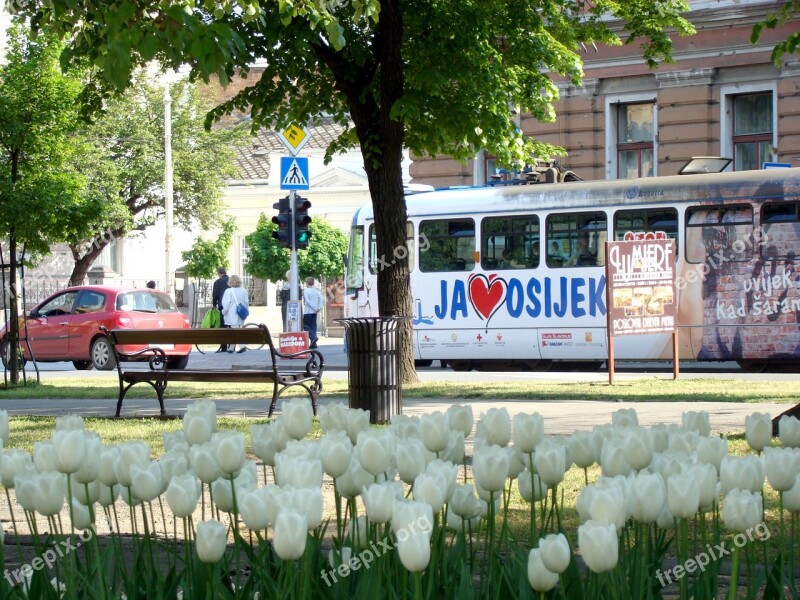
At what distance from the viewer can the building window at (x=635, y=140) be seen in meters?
29.3

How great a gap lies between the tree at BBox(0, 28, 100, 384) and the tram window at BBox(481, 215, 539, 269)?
7.79 meters

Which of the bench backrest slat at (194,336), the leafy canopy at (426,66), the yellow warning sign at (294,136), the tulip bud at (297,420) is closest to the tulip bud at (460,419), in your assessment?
the tulip bud at (297,420)

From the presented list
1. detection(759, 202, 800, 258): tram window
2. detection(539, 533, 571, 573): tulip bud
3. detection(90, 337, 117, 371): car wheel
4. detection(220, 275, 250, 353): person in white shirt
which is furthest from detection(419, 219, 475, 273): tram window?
detection(539, 533, 571, 573): tulip bud

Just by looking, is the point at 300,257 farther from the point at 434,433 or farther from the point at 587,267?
the point at 434,433

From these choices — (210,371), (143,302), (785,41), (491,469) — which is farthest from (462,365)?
(491,469)

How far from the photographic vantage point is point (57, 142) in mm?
17266

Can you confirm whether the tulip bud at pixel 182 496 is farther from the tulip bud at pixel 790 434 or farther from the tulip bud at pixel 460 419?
the tulip bud at pixel 790 434

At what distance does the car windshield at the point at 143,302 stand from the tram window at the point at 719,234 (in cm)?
1107

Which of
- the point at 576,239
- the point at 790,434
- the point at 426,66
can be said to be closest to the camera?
the point at 790,434

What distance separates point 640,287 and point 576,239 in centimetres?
503

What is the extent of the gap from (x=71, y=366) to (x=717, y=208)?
611 inches

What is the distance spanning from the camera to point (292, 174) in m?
18.7

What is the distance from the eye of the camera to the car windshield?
2508cm

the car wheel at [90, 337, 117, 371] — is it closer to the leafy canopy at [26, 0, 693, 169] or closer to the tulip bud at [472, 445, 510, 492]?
the leafy canopy at [26, 0, 693, 169]
